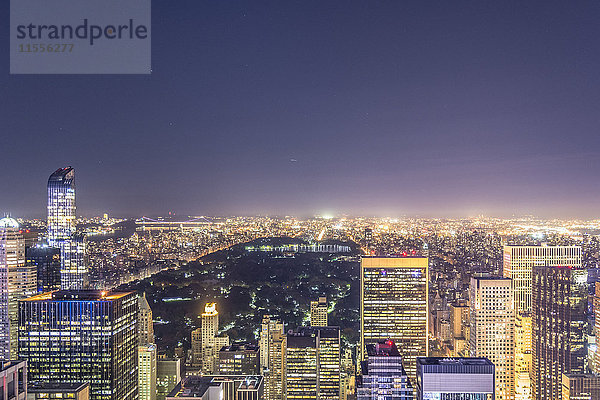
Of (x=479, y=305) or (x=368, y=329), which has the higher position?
(x=479, y=305)

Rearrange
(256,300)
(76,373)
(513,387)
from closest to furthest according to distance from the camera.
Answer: (76,373) → (513,387) → (256,300)

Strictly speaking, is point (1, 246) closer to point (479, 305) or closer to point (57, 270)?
point (57, 270)

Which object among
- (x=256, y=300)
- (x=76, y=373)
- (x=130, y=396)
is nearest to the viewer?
(x=76, y=373)

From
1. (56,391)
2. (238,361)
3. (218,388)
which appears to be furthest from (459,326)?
(56,391)

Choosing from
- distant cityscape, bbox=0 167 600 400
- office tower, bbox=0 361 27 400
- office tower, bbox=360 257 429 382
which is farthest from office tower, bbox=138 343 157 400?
office tower, bbox=360 257 429 382

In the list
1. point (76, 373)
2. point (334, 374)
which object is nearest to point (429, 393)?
point (334, 374)

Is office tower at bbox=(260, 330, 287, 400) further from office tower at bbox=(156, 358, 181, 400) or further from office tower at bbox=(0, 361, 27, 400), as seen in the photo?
office tower at bbox=(0, 361, 27, 400)

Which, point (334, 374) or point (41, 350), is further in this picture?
point (334, 374)
